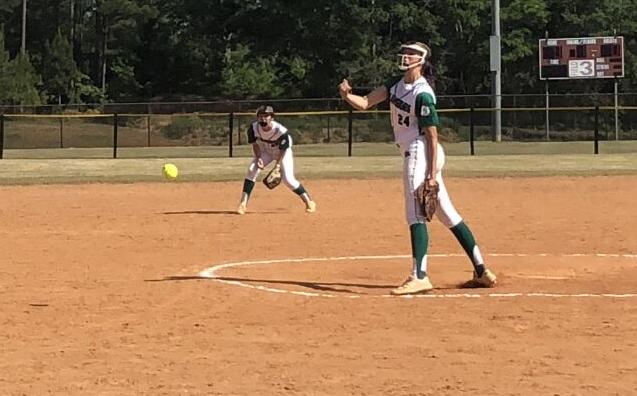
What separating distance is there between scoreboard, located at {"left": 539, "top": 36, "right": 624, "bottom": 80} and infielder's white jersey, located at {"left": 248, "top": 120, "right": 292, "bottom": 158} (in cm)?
2915

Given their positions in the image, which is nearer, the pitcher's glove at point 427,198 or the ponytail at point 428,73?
the pitcher's glove at point 427,198

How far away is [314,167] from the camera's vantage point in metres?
27.5

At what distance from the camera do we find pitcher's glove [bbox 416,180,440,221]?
25.2 ft

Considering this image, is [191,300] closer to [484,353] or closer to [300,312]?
[300,312]

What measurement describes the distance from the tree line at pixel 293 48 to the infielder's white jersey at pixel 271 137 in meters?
44.7

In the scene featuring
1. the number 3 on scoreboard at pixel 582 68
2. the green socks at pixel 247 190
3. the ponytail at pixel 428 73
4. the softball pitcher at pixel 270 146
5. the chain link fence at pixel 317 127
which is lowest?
the green socks at pixel 247 190

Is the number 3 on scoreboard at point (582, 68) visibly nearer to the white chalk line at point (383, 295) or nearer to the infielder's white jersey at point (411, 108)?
the white chalk line at point (383, 295)

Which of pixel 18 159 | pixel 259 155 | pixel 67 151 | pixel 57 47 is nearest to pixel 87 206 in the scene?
pixel 259 155

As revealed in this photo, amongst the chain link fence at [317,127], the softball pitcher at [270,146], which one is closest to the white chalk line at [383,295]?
the softball pitcher at [270,146]

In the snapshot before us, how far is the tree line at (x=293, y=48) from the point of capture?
62.0m

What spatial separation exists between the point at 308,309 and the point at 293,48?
198ft

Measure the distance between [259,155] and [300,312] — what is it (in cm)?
787

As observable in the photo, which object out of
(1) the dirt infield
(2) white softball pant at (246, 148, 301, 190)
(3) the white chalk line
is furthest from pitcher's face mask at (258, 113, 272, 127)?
(3) the white chalk line

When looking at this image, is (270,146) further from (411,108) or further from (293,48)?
(293,48)
